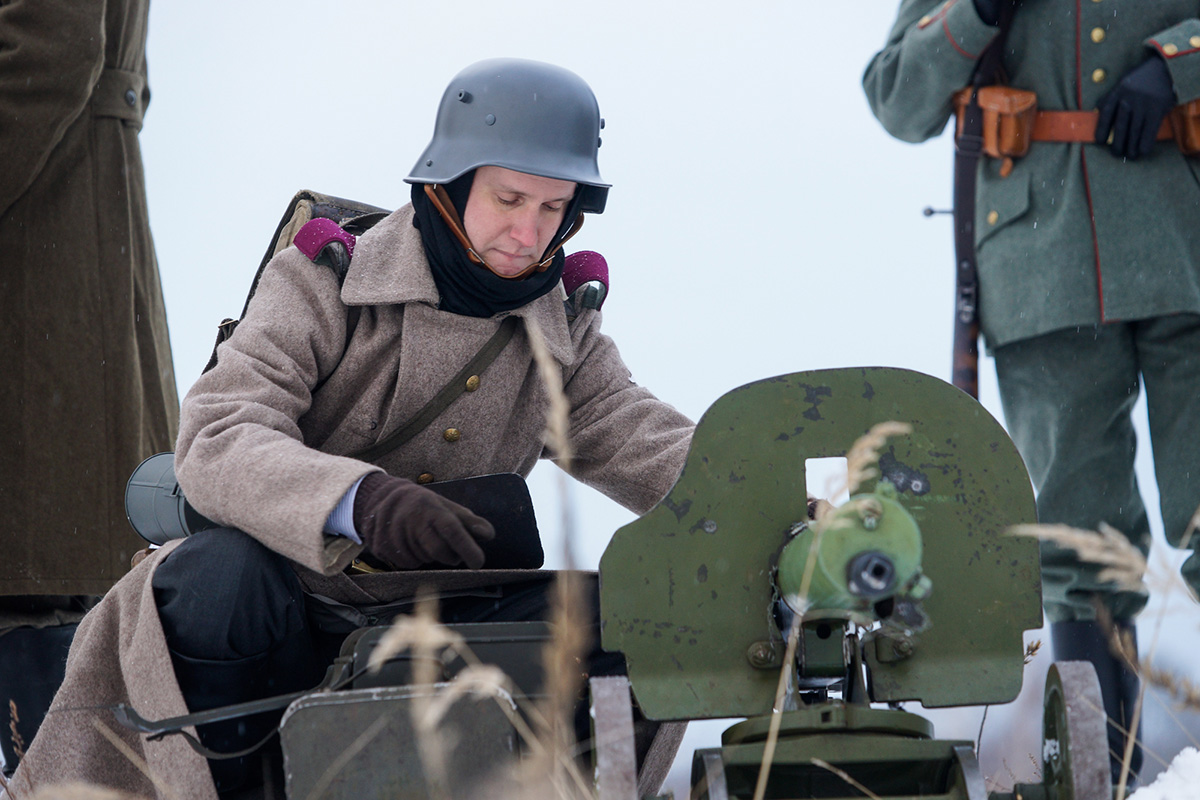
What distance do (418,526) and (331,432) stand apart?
63 cm

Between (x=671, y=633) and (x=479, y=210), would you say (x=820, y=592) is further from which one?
(x=479, y=210)

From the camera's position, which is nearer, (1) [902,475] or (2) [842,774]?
(2) [842,774]

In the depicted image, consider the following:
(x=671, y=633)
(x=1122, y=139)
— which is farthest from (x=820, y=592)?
(x=1122, y=139)

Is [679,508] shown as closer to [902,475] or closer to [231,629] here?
[902,475]

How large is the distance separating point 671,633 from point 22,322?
1702 mm

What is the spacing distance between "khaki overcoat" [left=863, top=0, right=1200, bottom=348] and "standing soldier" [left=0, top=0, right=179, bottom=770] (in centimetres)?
184

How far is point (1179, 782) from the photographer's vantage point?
215cm

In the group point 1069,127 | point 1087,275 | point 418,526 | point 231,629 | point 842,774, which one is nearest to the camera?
point 842,774

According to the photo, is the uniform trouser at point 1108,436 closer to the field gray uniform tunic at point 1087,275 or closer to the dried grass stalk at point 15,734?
the field gray uniform tunic at point 1087,275

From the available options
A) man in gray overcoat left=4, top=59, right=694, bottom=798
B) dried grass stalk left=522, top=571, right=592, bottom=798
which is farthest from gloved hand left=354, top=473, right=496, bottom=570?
dried grass stalk left=522, top=571, right=592, bottom=798

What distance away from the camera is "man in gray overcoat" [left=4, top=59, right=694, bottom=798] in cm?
163

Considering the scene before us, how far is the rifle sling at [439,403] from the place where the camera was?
6.74ft

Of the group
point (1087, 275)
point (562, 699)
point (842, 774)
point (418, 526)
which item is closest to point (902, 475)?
point (842, 774)

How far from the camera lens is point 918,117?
9.43 ft
